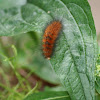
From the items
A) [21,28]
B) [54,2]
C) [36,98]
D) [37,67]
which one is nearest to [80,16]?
[54,2]

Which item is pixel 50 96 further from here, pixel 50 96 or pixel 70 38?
pixel 70 38

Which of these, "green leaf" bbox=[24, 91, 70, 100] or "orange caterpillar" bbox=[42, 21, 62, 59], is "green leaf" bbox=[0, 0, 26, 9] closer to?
"orange caterpillar" bbox=[42, 21, 62, 59]

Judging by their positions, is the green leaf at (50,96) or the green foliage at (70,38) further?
the green leaf at (50,96)

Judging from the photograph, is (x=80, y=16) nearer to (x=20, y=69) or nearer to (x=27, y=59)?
(x=27, y=59)

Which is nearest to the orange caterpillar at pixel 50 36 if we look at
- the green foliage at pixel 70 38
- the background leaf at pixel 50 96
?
the green foliage at pixel 70 38

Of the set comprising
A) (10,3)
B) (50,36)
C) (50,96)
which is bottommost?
(50,96)

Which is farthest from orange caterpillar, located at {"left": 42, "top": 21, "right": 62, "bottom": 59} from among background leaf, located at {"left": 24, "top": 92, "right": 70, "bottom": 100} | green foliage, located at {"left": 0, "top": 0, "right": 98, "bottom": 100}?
background leaf, located at {"left": 24, "top": 92, "right": 70, "bottom": 100}

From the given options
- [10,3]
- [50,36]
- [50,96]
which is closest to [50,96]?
[50,96]

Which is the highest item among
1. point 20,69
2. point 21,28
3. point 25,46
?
point 21,28

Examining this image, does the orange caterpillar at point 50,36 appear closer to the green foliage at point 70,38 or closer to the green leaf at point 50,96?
the green foliage at point 70,38
